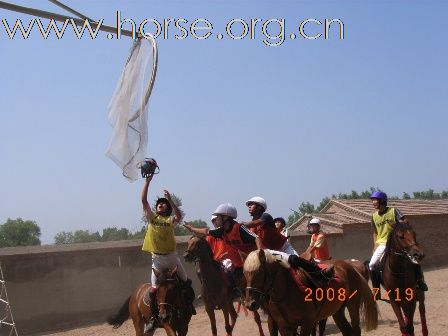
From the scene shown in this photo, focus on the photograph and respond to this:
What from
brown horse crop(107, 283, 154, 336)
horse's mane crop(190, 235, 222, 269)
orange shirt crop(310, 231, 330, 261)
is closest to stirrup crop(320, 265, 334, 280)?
brown horse crop(107, 283, 154, 336)

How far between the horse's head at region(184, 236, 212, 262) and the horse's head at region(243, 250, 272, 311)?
3.95m

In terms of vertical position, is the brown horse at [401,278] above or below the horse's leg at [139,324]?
above

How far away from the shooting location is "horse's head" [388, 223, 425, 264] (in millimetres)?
8492

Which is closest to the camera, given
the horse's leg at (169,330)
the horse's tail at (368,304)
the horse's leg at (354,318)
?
the horse's leg at (169,330)

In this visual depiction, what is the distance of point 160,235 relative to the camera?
26.2ft

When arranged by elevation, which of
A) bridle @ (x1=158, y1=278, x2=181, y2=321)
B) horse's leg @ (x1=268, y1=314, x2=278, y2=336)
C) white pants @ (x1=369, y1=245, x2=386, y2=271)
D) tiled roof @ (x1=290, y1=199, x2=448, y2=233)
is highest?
white pants @ (x1=369, y1=245, x2=386, y2=271)

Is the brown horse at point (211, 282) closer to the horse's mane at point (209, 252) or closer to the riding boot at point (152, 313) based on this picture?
the horse's mane at point (209, 252)

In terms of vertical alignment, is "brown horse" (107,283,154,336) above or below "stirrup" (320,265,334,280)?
below

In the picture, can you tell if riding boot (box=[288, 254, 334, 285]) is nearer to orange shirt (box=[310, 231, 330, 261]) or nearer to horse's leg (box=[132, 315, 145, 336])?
horse's leg (box=[132, 315, 145, 336])

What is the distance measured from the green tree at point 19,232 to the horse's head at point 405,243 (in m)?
54.3

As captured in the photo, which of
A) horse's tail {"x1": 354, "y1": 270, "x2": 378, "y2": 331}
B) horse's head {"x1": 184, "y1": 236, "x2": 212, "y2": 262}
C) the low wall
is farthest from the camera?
the low wall

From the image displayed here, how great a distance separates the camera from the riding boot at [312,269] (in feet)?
23.4

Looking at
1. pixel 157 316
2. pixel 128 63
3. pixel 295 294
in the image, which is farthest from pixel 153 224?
pixel 128 63
